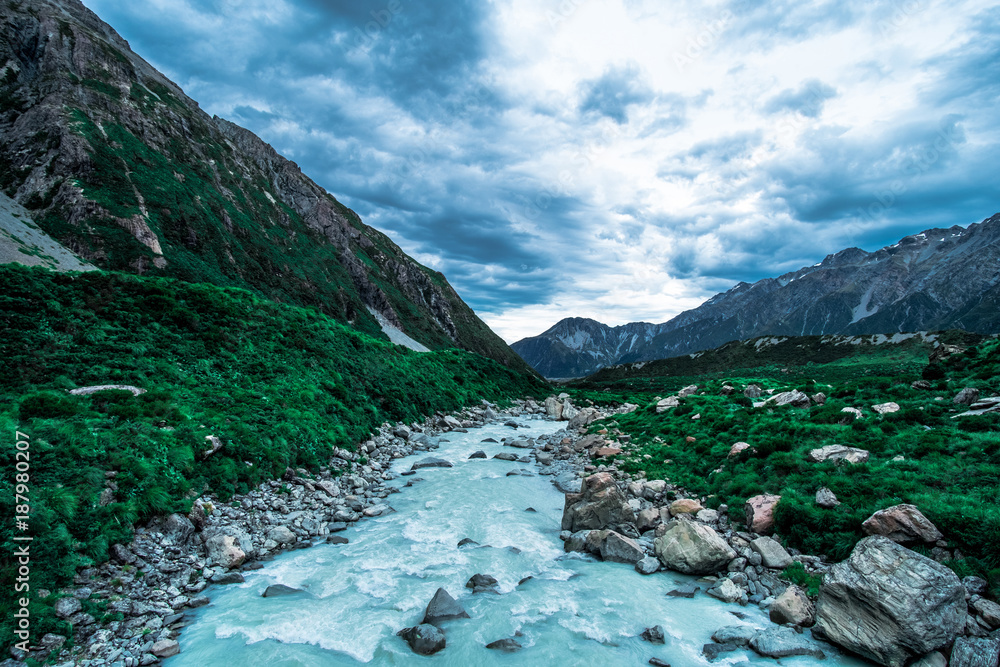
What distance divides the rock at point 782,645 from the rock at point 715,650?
52 cm

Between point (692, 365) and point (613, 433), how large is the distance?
131559mm

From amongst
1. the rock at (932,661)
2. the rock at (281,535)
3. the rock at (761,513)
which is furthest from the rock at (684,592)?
the rock at (281,535)

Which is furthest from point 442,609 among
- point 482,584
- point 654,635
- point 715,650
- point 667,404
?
point 667,404

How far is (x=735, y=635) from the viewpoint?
9.85 m

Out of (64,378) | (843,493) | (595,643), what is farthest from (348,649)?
(64,378)

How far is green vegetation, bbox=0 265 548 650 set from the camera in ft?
37.0

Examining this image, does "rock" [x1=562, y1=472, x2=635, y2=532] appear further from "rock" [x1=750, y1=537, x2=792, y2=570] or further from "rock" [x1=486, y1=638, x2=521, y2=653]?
"rock" [x1=486, y1=638, x2=521, y2=653]

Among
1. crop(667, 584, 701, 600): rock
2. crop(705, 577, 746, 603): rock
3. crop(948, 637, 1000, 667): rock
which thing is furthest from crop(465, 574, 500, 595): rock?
crop(948, 637, 1000, 667): rock

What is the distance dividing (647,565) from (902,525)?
22.8 ft

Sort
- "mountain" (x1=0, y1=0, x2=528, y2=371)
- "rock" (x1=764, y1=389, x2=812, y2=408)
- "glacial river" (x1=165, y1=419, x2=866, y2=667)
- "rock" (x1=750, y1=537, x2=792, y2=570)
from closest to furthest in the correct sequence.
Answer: "glacial river" (x1=165, y1=419, x2=866, y2=667) → "rock" (x1=750, y1=537, x2=792, y2=570) → "rock" (x1=764, y1=389, x2=812, y2=408) → "mountain" (x1=0, y1=0, x2=528, y2=371)

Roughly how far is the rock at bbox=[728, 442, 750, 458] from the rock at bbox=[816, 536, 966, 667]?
10.2 metres

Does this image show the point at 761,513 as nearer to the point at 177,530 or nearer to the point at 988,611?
the point at 988,611

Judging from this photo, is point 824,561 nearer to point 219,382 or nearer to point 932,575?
point 932,575

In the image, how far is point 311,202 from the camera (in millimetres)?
114500
